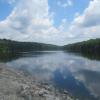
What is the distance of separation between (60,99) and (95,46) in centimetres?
17188

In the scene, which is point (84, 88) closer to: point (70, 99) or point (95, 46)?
point (70, 99)

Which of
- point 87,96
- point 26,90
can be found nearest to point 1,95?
point 26,90

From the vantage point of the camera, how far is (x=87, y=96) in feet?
95.0

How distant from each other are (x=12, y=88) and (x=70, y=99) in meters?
7.60

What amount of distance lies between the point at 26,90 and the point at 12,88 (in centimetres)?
219

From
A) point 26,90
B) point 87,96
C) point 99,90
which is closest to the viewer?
point 26,90

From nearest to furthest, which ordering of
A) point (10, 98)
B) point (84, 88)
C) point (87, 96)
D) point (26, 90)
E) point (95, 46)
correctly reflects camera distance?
point (10, 98) < point (26, 90) < point (87, 96) < point (84, 88) < point (95, 46)

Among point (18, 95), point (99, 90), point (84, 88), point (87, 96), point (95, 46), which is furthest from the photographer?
point (95, 46)

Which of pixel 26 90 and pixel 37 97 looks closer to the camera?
pixel 37 97

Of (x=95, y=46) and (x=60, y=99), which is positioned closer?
(x=60, y=99)

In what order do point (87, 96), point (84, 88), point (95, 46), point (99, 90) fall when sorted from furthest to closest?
1. point (95, 46)
2. point (84, 88)
3. point (99, 90)
4. point (87, 96)

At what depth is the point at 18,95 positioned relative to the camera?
23938 mm

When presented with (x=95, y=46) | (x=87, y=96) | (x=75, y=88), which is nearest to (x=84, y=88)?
(x=75, y=88)

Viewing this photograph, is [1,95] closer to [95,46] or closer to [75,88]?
[75,88]
